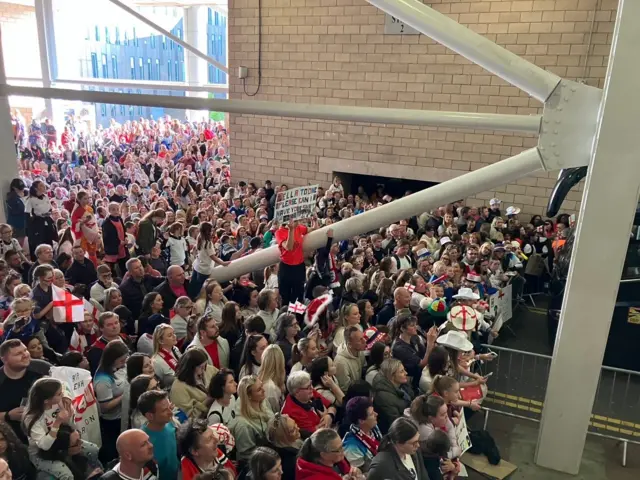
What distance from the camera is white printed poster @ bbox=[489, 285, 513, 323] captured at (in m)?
8.16

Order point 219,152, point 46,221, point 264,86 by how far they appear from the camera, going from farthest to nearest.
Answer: point 219,152
point 264,86
point 46,221

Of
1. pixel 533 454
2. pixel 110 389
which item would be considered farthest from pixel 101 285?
pixel 533 454

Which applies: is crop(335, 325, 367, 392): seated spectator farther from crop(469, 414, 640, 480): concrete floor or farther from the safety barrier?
the safety barrier

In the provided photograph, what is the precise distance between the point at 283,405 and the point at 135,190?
949 centimetres

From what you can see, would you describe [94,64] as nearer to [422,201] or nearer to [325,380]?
[422,201]

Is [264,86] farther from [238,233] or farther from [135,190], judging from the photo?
[238,233]

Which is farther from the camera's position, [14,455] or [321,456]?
[321,456]

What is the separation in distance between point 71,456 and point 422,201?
4.01 m

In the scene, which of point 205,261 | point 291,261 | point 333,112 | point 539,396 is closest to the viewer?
point 333,112

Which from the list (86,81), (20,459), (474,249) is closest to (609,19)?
(474,249)

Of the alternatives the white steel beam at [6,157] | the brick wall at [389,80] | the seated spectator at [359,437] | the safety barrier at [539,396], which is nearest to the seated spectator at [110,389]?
the seated spectator at [359,437]

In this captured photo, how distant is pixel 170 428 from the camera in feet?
12.3

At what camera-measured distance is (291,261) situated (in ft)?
24.2

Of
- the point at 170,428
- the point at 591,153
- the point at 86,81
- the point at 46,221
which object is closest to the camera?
the point at 170,428
